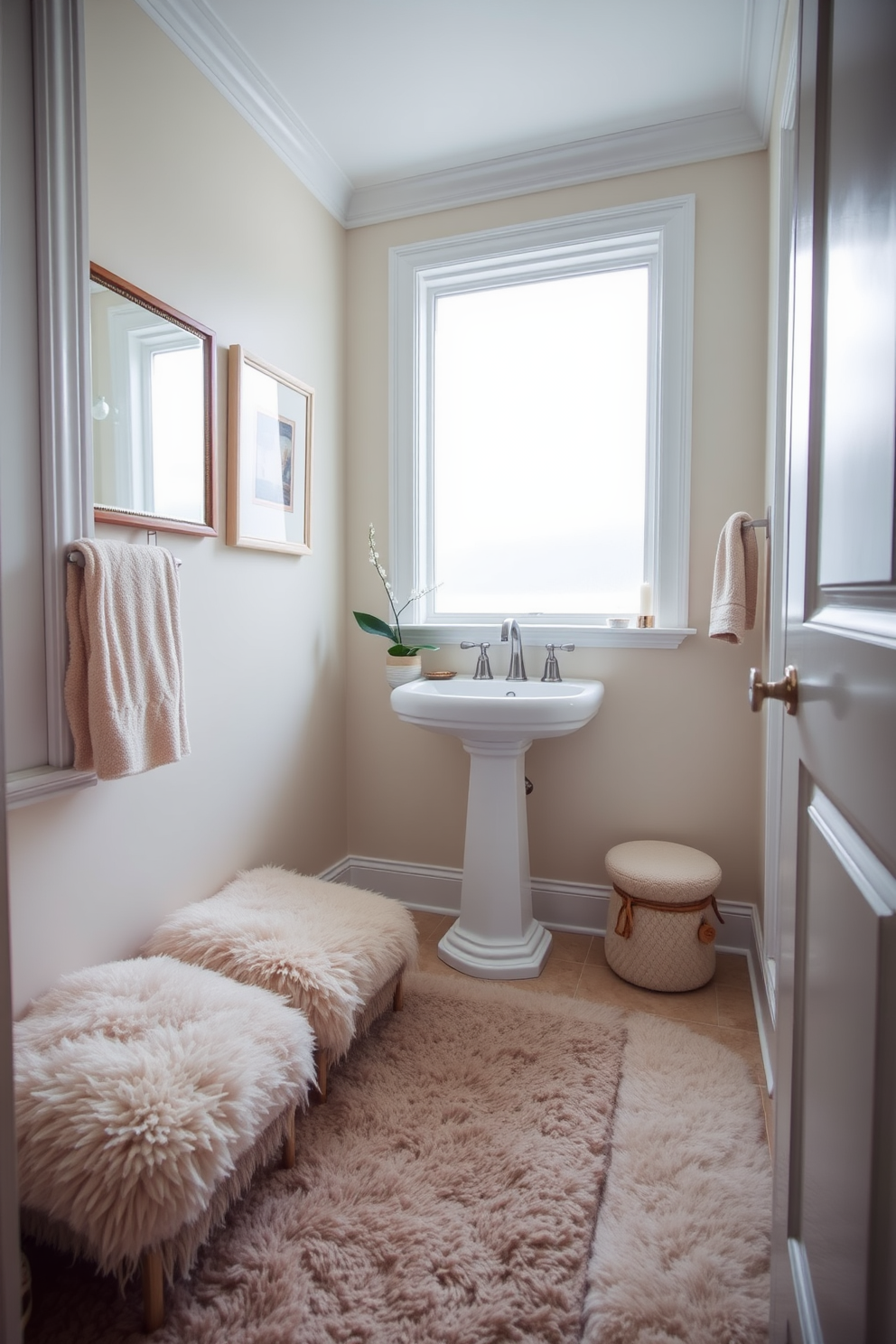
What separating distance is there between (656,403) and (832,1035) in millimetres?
2069

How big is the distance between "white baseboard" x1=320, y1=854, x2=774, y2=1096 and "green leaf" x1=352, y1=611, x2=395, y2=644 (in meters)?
0.87

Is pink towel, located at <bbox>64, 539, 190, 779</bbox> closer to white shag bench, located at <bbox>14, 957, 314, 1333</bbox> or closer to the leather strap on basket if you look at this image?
white shag bench, located at <bbox>14, 957, 314, 1333</bbox>

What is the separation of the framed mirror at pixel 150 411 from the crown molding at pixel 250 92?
67 centimetres

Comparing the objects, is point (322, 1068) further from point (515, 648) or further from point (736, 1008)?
point (515, 648)

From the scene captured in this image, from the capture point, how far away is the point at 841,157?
674mm

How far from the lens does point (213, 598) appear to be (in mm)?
1934

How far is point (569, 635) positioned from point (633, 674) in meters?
0.25

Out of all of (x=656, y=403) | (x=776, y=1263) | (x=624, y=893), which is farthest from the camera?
(x=656, y=403)

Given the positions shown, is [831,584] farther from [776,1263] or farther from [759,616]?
[759,616]

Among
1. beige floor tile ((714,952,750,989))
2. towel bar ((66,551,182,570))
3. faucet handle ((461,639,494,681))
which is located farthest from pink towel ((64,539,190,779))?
beige floor tile ((714,952,750,989))

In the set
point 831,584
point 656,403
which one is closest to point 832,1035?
point 831,584

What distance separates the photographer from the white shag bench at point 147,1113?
1.03 meters

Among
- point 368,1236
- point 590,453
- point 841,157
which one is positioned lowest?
point 368,1236

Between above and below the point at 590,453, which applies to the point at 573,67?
above
